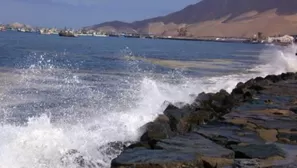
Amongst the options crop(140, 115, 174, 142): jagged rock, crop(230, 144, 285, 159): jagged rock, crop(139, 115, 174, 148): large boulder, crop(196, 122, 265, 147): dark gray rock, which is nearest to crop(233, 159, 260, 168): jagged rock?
crop(230, 144, 285, 159): jagged rock

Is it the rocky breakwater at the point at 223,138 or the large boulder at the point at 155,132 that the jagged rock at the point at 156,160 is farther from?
the large boulder at the point at 155,132

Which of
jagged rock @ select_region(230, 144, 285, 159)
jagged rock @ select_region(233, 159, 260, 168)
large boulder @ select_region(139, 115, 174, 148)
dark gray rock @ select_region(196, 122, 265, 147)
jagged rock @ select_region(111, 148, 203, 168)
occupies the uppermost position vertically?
jagged rock @ select_region(111, 148, 203, 168)

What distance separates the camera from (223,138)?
680cm

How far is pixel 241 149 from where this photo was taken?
238 inches

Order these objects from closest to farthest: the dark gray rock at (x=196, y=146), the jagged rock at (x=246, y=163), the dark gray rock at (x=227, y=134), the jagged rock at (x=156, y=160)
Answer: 1. the jagged rock at (x=156, y=160)
2. the jagged rock at (x=246, y=163)
3. the dark gray rock at (x=196, y=146)
4. the dark gray rock at (x=227, y=134)

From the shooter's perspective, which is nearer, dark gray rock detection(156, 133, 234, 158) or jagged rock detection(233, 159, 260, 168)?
jagged rock detection(233, 159, 260, 168)

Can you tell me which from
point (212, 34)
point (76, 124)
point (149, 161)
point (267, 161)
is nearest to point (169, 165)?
point (149, 161)

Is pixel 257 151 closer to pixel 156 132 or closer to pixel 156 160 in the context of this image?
pixel 156 160

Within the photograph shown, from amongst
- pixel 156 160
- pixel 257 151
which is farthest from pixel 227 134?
pixel 156 160

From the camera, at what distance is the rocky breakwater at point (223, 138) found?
17.9ft

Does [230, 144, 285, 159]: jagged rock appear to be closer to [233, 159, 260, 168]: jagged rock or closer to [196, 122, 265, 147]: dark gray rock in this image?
[233, 159, 260, 168]: jagged rock

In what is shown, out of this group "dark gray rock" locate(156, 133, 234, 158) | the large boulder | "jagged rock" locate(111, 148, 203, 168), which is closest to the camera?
"jagged rock" locate(111, 148, 203, 168)

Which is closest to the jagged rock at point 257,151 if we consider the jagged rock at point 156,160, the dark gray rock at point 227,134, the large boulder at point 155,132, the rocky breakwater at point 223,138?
the rocky breakwater at point 223,138

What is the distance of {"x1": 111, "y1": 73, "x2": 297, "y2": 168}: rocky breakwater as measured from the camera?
545cm
